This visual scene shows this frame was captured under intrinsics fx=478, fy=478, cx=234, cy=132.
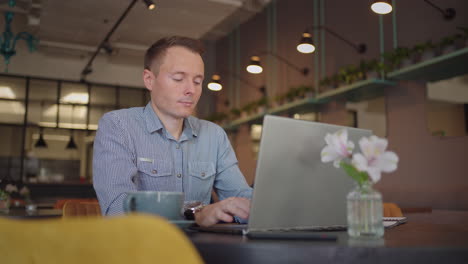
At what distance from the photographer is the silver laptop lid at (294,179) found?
1071mm

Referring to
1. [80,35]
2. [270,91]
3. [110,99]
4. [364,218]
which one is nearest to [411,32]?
[270,91]

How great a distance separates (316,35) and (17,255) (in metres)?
6.34

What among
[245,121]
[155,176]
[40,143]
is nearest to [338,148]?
[155,176]

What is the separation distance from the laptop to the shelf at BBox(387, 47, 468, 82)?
3.44 metres

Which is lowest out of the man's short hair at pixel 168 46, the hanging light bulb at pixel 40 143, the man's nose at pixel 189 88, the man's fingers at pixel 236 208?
the man's fingers at pixel 236 208

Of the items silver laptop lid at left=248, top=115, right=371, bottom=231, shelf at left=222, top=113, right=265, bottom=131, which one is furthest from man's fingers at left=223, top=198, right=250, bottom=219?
shelf at left=222, top=113, right=265, bottom=131

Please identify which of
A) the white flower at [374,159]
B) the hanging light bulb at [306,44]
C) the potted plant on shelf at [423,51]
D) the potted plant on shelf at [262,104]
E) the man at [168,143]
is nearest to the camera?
the white flower at [374,159]

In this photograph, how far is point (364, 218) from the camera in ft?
3.47

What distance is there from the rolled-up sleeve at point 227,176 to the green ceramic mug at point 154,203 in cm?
82

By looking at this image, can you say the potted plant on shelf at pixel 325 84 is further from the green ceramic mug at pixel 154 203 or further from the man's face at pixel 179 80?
the green ceramic mug at pixel 154 203

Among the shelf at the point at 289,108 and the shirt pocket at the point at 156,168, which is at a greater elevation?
the shelf at the point at 289,108

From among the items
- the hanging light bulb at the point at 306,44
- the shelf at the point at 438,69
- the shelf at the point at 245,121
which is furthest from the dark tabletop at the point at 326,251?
the shelf at the point at 245,121

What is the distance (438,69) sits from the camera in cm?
455

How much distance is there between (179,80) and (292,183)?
0.78 m
